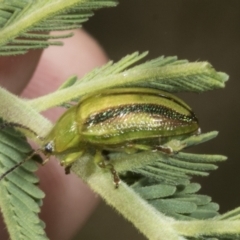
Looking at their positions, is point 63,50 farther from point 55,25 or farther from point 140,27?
point 55,25

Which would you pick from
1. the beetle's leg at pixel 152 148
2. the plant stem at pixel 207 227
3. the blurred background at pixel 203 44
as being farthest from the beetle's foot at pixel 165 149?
the blurred background at pixel 203 44

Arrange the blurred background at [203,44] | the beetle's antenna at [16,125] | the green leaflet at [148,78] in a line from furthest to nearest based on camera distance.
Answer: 1. the blurred background at [203,44]
2. the beetle's antenna at [16,125]
3. the green leaflet at [148,78]

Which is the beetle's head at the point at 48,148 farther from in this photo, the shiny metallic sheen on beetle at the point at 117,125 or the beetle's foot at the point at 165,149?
the beetle's foot at the point at 165,149

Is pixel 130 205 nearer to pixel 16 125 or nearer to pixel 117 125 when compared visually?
pixel 117 125

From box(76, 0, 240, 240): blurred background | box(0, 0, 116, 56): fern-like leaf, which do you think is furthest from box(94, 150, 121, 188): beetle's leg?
box(76, 0, 240, 240): blurred background

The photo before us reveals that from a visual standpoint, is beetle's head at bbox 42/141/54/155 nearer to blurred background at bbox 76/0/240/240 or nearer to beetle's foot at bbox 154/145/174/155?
beetle's foot at bbox 154/145/174/155

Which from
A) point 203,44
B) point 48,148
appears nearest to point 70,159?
point 48,148

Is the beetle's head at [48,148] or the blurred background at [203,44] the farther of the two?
the blurred background at [203,44]
